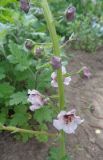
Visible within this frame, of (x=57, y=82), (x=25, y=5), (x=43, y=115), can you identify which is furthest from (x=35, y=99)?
(x=43, y=115)

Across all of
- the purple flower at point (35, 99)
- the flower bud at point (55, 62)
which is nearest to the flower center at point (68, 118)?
the purple flower at point (35, 99)

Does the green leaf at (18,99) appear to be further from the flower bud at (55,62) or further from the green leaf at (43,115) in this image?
the flower bud at (55,62)

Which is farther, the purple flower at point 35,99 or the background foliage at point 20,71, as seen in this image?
the background foliage at point 20,71

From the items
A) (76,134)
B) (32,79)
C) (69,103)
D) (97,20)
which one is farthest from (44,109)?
(97,20)

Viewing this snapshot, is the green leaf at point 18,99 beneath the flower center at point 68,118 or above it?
above

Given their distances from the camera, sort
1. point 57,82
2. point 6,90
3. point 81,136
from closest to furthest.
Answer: point 57,82
point 6,90
point 81,136

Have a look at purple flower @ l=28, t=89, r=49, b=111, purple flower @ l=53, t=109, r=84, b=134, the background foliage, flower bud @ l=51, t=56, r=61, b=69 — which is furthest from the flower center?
the background foliage

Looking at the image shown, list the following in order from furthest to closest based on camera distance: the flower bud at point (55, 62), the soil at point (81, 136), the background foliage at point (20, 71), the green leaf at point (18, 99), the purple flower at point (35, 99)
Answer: the soil at point (81, 136)
the background foliage at point (20, 71)
the green leaf at point (18, 99)
the purple flower at point (35, 99)
the flower bud at point (55, 62)

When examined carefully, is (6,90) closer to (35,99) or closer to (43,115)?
(43,115)
